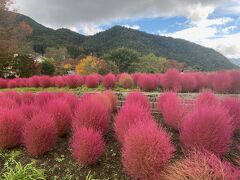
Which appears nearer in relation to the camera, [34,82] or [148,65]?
[34,82]

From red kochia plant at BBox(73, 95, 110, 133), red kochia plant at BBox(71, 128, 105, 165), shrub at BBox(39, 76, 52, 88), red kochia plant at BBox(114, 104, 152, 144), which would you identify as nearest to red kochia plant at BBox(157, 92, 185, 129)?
red kochia plant at BBox(114, 104, 152, 144)

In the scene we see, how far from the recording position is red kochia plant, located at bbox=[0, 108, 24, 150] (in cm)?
689

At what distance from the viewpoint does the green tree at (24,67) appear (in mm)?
28172

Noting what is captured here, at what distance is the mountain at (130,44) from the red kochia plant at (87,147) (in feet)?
196

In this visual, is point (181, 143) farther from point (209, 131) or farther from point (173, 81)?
point (173, 81)

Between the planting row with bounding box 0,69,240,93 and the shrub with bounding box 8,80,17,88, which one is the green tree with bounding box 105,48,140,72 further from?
the planting row with bounding box 0,69,240,93

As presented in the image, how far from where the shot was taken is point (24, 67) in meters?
28.3

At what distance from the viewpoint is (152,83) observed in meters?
13.7

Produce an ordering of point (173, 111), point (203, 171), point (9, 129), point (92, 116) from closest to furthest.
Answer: point (203, 171) → point (9, 129) → point (92, 116) → point (173, 111)

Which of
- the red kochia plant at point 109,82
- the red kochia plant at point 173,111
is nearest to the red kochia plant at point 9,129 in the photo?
the red kochia plant at point 173,111

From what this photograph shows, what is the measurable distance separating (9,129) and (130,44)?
209 ft

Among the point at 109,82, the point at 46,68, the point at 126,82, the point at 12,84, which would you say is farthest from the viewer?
the point at 46,68

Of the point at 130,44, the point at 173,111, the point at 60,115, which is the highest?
the point at 130,44

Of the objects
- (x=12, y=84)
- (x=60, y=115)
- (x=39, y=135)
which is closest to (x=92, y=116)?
(x=60, y=115)
